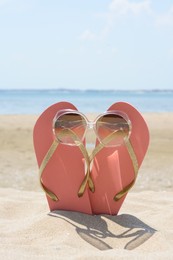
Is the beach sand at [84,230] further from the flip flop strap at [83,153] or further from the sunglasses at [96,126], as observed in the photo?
the sunglasses at [96,126]

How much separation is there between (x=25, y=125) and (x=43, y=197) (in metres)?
10.1

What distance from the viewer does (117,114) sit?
10.5 ft

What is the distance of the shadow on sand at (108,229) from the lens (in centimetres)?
295

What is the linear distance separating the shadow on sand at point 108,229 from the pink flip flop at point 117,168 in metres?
0.12

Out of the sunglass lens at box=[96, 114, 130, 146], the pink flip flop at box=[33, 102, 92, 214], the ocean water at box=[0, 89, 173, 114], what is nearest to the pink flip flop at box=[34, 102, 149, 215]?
the pink flip flop at box=[33, 102, 92, 214]

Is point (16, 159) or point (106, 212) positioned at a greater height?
point (106, 212)

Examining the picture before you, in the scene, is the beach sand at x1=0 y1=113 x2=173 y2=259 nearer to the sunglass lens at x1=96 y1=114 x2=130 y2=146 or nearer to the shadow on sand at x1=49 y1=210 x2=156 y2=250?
the shadow on sand at x1=49 y1=210 x2=156 y2=250

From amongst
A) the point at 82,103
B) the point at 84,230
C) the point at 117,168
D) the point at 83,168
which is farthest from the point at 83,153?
the point at 82,103

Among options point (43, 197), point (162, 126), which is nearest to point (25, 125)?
point (162, 126)

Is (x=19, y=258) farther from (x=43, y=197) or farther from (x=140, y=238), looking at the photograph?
(x=43, y=197)

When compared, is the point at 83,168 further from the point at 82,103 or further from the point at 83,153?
the point at 82,103

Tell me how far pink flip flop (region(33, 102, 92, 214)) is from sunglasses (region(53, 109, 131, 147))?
145 millimetres

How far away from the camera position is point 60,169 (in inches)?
133

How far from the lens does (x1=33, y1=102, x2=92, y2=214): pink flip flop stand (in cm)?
338
